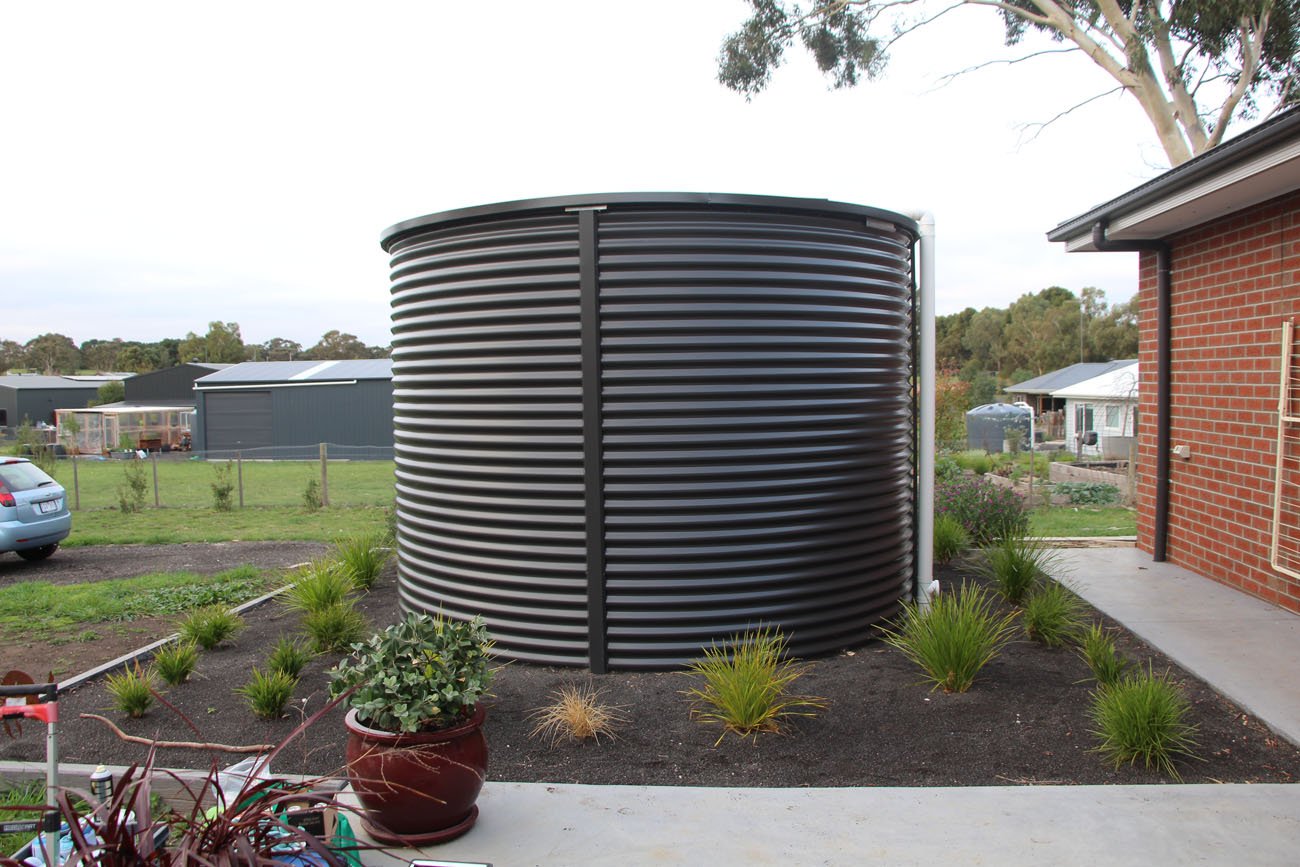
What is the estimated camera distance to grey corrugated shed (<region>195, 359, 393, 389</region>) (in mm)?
38000

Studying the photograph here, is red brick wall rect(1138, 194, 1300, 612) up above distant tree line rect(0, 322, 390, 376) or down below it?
below

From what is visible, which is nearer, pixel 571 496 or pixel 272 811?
pixel 272 811

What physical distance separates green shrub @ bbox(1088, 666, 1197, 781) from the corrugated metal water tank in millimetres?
1863

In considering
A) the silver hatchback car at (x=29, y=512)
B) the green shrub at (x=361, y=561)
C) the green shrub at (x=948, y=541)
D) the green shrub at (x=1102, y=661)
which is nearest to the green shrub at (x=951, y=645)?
the green shrub at (x=1102, y=661)

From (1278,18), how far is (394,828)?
20.2 m

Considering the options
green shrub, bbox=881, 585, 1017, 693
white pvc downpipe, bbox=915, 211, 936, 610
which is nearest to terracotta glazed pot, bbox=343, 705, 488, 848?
green shrub, bbox=881, 585, 1017, 693

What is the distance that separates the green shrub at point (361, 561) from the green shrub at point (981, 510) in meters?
5.32

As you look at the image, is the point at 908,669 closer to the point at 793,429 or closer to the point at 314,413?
the point at 793,429

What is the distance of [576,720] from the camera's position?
4.60m

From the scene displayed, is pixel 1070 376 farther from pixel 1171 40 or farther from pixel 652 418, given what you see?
pixel 652 418

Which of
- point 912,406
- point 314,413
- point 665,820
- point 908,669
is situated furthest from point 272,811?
point 314,413

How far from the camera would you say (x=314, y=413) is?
122ft

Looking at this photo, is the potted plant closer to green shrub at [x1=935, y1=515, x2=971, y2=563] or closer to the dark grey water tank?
green shrub at [x1=935, y1=515, x2=971, y2=563]

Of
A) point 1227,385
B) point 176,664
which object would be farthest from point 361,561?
point 1227,385
